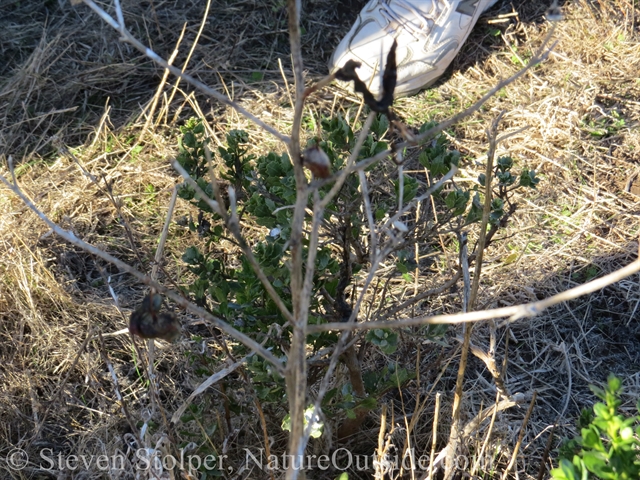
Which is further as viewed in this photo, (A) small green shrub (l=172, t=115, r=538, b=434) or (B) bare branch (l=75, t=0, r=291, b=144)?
(A) small green shrub (l=172, t=115, r=538, b=434)

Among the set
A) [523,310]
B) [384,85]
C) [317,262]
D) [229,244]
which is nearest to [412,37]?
[229,244]

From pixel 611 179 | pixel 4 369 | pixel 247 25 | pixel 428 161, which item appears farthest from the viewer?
pixel 247 25

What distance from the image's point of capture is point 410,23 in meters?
2.68

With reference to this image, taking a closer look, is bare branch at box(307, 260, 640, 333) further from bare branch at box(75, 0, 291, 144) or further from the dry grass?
the dry grass

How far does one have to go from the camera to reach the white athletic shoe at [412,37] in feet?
8.51

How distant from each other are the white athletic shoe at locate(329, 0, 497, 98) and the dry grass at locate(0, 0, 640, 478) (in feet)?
0.31

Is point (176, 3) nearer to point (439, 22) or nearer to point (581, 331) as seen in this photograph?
point (439, 22)

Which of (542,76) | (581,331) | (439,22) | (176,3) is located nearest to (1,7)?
(176,3)

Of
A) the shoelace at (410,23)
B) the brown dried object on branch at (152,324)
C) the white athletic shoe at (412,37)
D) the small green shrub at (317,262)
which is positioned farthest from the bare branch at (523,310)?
the shoelace at (410,23)

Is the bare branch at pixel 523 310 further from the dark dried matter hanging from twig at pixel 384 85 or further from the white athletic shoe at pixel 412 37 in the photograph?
the white athletic shoe at pixel 412 37

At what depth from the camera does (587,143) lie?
89.7 inches

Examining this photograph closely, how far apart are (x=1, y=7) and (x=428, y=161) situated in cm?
268

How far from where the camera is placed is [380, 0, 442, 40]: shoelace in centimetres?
264

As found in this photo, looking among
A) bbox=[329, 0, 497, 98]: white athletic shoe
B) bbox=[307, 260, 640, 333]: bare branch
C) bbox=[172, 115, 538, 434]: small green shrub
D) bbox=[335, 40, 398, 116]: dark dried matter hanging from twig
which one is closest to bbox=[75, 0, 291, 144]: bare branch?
bbox=[335, 40, 398, 116]: dark dried matter hanging from twig
